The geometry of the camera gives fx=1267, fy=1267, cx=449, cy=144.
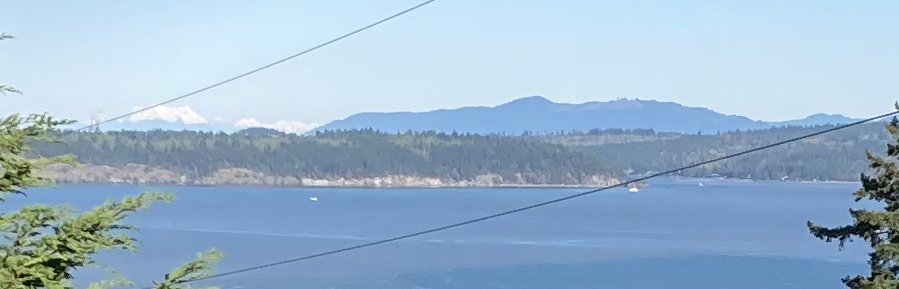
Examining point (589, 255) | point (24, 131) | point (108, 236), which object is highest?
point (24, 131)

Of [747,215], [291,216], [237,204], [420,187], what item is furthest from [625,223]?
[420,187]

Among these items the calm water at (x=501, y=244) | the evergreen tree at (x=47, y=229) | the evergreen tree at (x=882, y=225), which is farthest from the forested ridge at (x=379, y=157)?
the evergreen tree at (x=47, y=229)

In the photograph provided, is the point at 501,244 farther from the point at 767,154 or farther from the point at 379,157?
the point at 767,154

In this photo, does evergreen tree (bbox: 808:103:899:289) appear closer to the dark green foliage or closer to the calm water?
the calm water

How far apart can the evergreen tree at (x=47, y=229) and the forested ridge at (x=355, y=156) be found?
116082 millimetres

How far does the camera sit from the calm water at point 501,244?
37688mm

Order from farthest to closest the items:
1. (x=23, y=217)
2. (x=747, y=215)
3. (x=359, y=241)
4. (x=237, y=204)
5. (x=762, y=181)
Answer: (x=762, y=181)
(x=237, y=204)
(x=747, y=215)
(x=359, y=241)
(x=23, y=217)

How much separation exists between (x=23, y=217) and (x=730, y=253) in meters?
46.4

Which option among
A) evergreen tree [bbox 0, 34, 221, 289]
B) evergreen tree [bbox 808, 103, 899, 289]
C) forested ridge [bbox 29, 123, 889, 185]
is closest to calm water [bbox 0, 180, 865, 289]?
evergreen tree [bbox 808, 103, 899, 289]

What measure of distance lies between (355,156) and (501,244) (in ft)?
249

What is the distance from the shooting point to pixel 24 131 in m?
3.72

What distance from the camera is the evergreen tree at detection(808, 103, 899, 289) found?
830 cm

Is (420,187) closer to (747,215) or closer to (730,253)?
(747,215)

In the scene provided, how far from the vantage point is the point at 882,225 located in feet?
27.8
